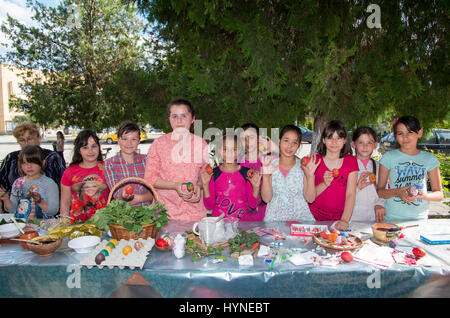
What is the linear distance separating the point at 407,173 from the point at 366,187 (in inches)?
16.0

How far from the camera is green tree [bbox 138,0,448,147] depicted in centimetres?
318

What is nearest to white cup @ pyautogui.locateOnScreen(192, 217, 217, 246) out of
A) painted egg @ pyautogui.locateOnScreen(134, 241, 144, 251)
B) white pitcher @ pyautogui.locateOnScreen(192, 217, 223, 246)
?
white pitcher @ pyautogui.locateOnScreen(192, 217, 223, 246)

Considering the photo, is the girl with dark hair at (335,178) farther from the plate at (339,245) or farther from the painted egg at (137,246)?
the painted egg at (137,246)

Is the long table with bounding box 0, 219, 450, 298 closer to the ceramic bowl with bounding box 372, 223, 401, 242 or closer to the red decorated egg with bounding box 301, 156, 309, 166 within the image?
the ceramic bowl with bounding box 372, 223, 401, 242

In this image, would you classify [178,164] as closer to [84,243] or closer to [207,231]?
[207,231]

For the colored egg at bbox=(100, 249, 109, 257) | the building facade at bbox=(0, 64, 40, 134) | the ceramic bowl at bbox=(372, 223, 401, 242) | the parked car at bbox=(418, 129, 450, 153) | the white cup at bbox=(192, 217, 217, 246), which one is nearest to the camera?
the colored egg at bbox=(100, 249, 109, 257)

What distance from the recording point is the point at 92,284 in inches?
73.7

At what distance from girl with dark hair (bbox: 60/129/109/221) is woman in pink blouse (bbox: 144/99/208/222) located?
0.66 m

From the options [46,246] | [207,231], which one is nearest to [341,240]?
[207,231]

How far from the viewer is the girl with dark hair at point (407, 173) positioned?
278 cm

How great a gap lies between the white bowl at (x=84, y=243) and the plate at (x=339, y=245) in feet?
5.44
